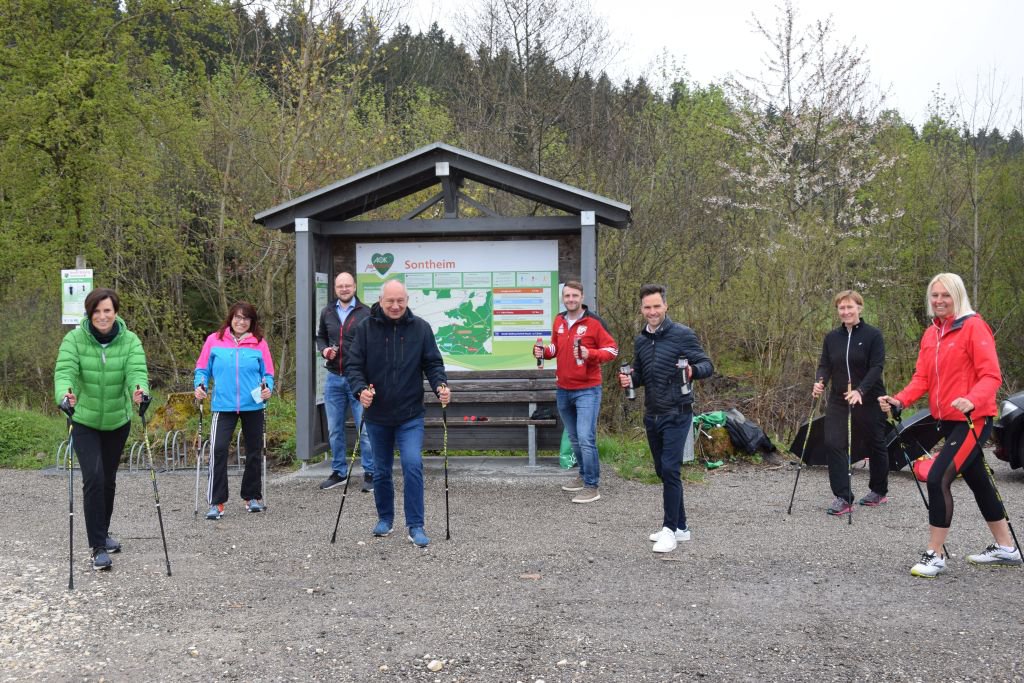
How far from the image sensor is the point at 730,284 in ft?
42.6

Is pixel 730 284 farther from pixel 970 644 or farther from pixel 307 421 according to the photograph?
pixel 970 644

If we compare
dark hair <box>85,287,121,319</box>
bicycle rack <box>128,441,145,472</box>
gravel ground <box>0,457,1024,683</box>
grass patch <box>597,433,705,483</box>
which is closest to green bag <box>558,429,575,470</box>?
grass patch <box>597,433,705,483</box>

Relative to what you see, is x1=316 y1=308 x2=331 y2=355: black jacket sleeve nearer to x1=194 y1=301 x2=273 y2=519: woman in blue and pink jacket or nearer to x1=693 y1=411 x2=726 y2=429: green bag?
x1=194 y1=301 x2=273 y2=519: woman in blue and pink jacket

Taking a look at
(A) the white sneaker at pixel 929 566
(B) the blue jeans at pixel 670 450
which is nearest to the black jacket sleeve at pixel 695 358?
(B) the blue jeans at pixel 670 450

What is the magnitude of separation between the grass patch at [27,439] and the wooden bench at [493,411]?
12.3ft

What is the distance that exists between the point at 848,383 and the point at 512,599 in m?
3.68

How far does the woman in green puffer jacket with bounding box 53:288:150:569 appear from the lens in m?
6.14

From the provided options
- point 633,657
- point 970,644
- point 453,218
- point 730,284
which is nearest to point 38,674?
point 633,657

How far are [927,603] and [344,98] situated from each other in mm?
13278

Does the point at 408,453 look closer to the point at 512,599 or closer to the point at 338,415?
the point at 512,599

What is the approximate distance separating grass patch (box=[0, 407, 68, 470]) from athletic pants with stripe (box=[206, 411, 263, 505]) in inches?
159

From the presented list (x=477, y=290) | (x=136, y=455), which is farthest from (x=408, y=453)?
(x=136, y=455)

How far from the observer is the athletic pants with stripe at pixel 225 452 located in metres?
7.70

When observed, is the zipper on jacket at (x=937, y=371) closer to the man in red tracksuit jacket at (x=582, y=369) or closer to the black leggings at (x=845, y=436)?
the black leggings at (x=845, y=436)
